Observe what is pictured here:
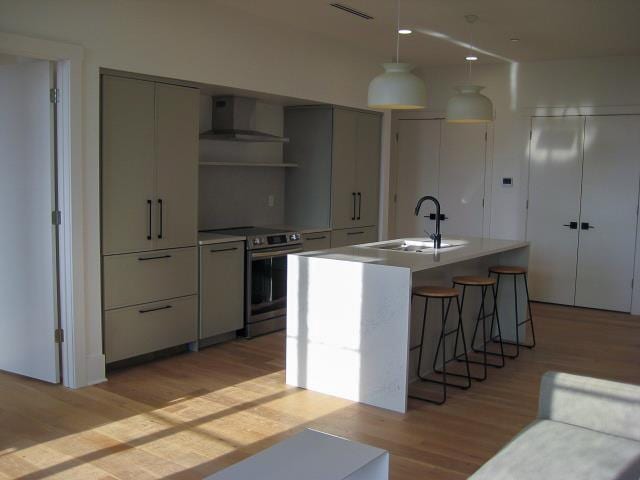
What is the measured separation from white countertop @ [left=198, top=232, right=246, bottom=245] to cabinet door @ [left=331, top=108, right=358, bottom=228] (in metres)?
1.45

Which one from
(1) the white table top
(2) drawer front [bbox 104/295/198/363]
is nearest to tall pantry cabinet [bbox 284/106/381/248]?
(2) drawer front [bbox 104/295/198/363]

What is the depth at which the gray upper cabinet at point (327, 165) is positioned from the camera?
22.6 ft

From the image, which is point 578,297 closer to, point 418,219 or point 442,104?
point 418,219

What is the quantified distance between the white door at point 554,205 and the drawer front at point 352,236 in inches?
72.8

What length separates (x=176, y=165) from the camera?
516 centimetres

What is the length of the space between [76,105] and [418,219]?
5064 millimetres

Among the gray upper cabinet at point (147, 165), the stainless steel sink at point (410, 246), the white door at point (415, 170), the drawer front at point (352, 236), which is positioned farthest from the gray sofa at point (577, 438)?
the white door at point (415, 170)

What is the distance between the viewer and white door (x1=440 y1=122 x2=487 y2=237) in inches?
317

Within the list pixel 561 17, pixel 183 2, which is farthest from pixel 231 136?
pixel 561 17

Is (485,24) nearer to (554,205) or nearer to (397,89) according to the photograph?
(397,89)

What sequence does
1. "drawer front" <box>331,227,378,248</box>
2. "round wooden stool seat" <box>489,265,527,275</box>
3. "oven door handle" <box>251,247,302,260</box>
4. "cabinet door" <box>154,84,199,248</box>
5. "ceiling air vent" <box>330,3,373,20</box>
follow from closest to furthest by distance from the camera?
"cabinet door" <box>154,84,199,248</box>, "ceiling air vent" <box>330,3,373,20</box>, "round wooden stool seat" <box>489,265,527,275</box>, "oven door handle" <box>251,247,302,260</box>, "drawer front" <box>331,227,378,248</box>

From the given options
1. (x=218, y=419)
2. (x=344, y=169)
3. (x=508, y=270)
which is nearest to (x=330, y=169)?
(x=344, y=169)

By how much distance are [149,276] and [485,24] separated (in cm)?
348

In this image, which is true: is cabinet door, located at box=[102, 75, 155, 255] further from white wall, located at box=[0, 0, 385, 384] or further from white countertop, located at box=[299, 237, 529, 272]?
white countertop, located at box=[299, 237, 529, 272]
